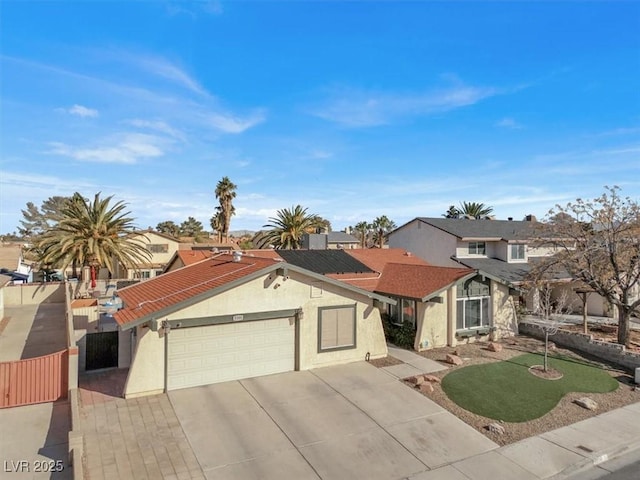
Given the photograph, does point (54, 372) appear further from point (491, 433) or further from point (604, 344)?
point (604, 344)

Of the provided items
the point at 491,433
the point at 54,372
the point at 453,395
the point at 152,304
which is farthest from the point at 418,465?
the point at 54,372

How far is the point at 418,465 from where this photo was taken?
930 cm

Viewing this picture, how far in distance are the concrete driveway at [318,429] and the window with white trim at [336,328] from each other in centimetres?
163

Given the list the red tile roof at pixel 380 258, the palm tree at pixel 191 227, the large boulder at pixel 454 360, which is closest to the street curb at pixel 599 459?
the large boulder at pixel 454 360

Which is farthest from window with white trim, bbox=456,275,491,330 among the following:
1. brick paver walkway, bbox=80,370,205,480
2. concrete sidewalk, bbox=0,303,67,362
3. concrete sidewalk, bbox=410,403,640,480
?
concrete sidewalk, bbox=0,303,67,362

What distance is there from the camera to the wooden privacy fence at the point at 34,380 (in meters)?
11.6

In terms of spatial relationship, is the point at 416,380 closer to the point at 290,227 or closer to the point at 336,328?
the point at 336,328

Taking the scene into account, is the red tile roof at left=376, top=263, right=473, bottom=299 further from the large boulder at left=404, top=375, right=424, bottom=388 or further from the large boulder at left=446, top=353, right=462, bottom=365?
the large boulder at left=404, top=375, right=424, bottom=388

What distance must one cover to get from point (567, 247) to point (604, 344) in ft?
26.0

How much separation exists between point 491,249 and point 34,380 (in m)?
30.0

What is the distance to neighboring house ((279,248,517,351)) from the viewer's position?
1855 centimetres

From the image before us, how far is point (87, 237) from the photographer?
32.0 meters

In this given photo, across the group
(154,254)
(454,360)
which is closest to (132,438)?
(454,360)

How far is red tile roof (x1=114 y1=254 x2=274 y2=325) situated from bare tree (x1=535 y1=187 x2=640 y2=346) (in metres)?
18.1
